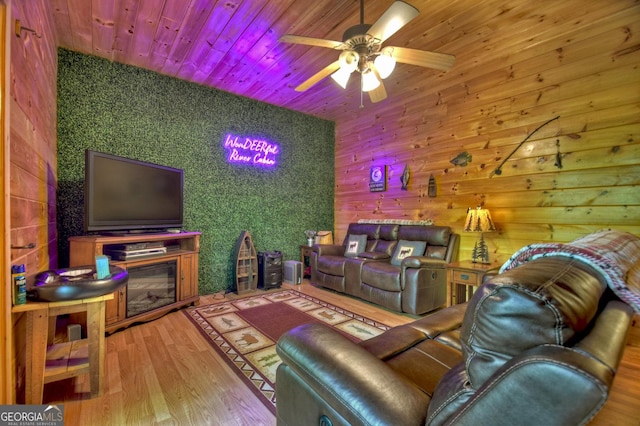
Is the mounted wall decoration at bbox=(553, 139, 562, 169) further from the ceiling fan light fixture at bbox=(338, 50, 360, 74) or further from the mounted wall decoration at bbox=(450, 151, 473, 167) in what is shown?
the ceiling fan light fixture at bbox=(338, 50, 360, 74)

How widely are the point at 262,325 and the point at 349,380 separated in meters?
2.05

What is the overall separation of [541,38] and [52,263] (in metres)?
4.97

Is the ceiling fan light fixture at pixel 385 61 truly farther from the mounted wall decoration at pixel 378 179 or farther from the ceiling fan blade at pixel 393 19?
the mounted wall decoration at pixel 378 179

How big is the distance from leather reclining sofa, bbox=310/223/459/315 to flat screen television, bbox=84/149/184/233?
2044 millimetres

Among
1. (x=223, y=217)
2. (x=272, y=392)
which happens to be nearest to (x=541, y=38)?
(x=272, y=392)

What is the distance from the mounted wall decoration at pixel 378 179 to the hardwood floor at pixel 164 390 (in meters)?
2.96

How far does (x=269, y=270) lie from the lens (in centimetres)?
395

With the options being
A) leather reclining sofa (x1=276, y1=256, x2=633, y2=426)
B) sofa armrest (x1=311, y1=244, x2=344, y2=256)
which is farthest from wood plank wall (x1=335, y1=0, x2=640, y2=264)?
leather reclining sofa (x1=276, y1=256, x2=633, y2=426)

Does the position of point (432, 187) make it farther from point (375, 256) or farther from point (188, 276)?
point (188, 276)

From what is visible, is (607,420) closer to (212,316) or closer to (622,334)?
(622,334)

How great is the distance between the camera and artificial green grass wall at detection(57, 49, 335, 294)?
285cm

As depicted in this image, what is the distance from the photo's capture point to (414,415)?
0.72 metres

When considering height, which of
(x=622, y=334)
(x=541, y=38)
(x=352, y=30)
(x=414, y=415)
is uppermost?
(x=541, y=38)

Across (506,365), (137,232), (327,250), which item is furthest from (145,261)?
(506,365)
